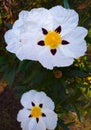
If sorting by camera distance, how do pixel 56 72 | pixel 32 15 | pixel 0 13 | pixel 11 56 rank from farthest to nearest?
1. pixel 0 13
2. pixel 11 56
3. pixel 56 72
4. pixel 32 15

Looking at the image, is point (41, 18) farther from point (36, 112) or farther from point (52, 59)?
point (36, 112)

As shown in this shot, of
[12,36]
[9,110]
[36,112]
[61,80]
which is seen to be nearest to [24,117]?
[36,112]

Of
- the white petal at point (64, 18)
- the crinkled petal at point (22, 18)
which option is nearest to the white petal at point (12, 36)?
the crinkled petal at point (22, 18)

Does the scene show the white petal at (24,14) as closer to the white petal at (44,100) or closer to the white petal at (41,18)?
the white petal at (41,18)

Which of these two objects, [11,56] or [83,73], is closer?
[83,73]

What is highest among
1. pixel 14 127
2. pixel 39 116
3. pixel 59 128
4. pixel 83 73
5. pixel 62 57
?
pixel 62 57

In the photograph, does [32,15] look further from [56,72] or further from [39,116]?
Result: [39,116]

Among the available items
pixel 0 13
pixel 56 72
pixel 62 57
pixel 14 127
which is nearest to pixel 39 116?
pixel 56 72

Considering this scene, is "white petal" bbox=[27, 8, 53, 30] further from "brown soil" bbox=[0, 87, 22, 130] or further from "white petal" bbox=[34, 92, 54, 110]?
"brown soil" bbox=[0, 87, 22, 130]
